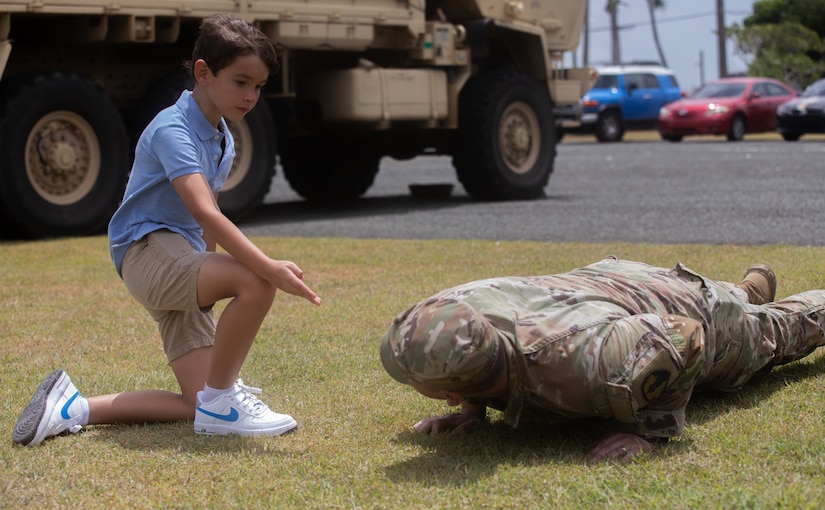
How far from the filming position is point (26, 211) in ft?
31.9

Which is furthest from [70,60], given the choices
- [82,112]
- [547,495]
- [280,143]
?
[547,495]

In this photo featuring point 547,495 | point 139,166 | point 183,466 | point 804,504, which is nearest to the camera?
point 804,504

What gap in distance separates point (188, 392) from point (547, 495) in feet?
4.84

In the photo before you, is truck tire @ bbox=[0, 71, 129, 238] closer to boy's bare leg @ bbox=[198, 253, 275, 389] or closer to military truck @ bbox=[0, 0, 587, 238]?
military truck @ bbox=[0, 0, 587, 238]

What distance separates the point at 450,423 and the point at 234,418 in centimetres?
69

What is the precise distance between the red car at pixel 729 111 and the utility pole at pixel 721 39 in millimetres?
27327

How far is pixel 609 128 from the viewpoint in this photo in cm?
2872

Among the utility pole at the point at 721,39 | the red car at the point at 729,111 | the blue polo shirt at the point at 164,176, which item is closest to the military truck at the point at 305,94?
the blue polo shirt at the point at 164,176

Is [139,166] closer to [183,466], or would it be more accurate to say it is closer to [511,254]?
[183,466]

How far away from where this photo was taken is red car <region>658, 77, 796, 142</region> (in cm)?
2509

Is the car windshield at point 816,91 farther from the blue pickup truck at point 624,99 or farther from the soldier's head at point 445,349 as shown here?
the soldier's head at point 445,349

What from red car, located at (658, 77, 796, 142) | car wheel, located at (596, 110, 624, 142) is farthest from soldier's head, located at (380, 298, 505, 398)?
car wheel, located at (596, 110, 624, 142)

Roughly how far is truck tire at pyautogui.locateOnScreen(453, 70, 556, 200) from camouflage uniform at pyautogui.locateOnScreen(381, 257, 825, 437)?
934 centimetres

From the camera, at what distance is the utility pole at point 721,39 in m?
52.7
